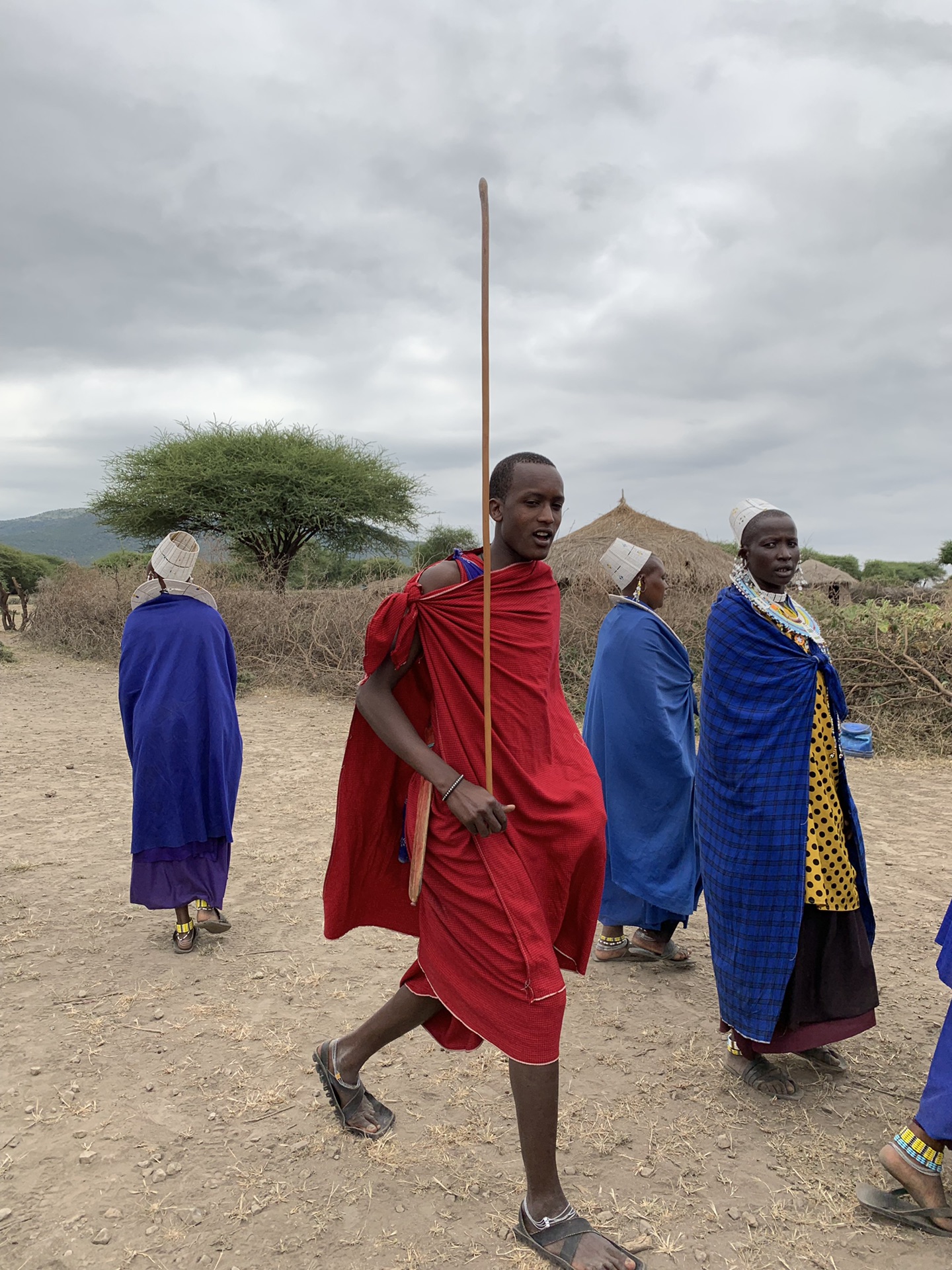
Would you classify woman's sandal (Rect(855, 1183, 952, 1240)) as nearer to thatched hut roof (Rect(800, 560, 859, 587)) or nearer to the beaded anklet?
the beaded anklet

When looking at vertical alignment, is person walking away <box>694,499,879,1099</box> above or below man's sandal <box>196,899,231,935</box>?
above

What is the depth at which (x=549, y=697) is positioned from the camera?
221cm

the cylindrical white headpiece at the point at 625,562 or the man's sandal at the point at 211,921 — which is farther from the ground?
the cylindrical white headpiece at the point at 625,562

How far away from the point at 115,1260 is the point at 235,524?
2219 centimetres

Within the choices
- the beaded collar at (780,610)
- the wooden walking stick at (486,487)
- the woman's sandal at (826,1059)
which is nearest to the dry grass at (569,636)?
the woman's sandal at (826,1059)

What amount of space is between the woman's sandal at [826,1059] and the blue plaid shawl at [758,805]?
1.18 ft

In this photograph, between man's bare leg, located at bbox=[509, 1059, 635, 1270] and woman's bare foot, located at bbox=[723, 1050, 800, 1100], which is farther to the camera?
woman's bare foot, located at bbox=[723, 1050, 800, 1100]

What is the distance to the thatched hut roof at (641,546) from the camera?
14.2 metres

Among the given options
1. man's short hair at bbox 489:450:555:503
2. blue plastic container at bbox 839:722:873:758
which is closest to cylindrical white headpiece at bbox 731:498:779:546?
man's short hair at bbox 489:450:555:503

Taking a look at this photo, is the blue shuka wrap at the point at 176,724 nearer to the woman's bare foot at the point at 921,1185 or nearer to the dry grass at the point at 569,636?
the woman's bare foot at the point at 921,1185

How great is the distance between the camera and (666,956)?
3789 millimetres

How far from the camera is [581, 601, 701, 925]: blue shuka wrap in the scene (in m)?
3.67

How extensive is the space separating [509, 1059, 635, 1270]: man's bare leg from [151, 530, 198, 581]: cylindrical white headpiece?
2600mm

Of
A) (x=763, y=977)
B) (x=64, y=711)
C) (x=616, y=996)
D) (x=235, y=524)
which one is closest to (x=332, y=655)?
(x=64, y=711)
